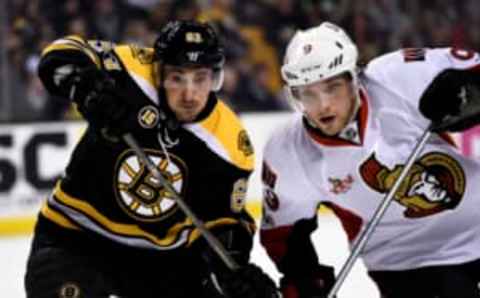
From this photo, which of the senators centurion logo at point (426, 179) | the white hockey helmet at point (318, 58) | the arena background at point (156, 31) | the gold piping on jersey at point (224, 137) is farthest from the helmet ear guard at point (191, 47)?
the arena background at point (156, 31)

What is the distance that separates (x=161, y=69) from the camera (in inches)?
112

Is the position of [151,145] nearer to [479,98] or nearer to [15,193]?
[479,98]

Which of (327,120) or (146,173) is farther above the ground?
(327,120)

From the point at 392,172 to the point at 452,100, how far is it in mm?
224

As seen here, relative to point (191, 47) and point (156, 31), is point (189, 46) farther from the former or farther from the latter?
point (156, 31)

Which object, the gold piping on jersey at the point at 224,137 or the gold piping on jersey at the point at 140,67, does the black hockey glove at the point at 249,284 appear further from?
the gold piping on jersey at the point at 140,67

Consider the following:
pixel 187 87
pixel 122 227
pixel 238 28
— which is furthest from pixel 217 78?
pixel 238 28

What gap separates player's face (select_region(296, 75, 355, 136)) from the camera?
2.67 meters

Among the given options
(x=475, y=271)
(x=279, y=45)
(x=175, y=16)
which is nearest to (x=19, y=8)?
(x=175, y=16)

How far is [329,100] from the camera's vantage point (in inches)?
105

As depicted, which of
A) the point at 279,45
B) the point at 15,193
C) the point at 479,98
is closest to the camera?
the point at 479,98

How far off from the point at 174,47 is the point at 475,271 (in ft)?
3.05

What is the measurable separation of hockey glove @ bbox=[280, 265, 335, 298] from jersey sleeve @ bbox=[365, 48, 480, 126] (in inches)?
17.8

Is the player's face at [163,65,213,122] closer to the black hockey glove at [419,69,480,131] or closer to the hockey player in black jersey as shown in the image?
the hockey player in black jersey
